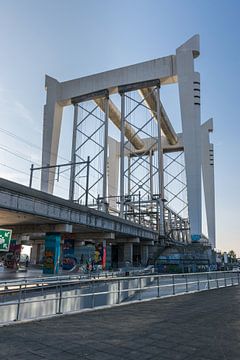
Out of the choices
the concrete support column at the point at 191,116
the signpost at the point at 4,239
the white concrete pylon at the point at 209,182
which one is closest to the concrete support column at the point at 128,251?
the concrete support column at the point at 191,116

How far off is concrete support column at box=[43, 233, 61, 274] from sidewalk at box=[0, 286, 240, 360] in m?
24.0

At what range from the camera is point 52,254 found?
106ft

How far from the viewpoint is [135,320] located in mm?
7711

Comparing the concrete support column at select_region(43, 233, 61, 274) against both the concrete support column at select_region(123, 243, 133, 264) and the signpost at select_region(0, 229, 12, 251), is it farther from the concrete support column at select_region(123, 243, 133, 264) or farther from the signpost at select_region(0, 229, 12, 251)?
the concrete support column at select_region(123, 243, 133, 264)

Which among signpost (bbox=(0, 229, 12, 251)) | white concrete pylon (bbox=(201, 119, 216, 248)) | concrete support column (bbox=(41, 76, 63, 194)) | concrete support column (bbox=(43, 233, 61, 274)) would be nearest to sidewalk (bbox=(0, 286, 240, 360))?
signpost (bbox=(0, 229, 12, 251))

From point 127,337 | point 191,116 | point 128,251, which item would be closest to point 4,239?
point 127,337

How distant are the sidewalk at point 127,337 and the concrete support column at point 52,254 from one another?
2395cm

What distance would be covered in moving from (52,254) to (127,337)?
27534 millimetres

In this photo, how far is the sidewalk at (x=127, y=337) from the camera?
16.2ft

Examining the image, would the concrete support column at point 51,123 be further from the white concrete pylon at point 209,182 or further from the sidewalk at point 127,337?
the sidewalk at point 127,337

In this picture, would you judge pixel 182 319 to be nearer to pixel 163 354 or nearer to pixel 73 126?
pixel 163 354

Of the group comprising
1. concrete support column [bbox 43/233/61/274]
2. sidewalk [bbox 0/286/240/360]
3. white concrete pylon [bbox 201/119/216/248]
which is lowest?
sidewalk [bbox 0/286/240/360]

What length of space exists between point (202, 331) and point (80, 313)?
3.47 meters

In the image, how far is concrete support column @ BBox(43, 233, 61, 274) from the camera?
3162 centimetres
